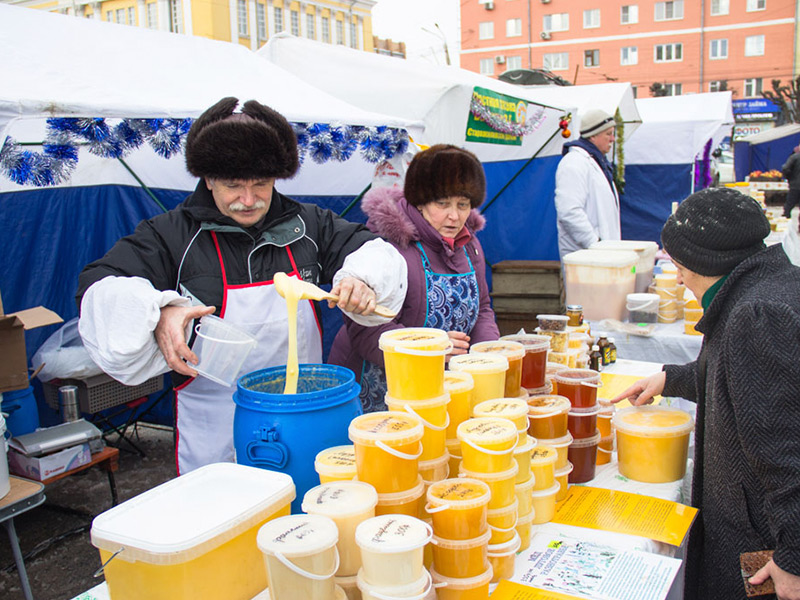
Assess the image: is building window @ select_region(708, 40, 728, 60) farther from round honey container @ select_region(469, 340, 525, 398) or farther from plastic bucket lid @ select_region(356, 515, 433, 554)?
plastic bucket lid @ select_region(356, 515, 433, 554)

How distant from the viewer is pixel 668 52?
42469 mm

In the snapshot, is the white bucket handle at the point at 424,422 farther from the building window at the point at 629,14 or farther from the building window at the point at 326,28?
the building window at the point at 629,14

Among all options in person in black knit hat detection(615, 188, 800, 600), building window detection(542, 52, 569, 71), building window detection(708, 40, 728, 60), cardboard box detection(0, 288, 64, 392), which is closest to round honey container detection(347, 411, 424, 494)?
person in black knit hat detection(615, 188, 800, 600)

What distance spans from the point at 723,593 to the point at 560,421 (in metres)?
0.62

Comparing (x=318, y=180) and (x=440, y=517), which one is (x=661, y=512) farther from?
(x=318, y=180)

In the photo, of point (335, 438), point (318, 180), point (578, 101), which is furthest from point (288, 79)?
point (578, 101)

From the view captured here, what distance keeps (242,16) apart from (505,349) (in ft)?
126

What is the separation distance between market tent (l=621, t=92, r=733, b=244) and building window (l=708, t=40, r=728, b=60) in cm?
3548

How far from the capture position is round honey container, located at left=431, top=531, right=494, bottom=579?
1.22m

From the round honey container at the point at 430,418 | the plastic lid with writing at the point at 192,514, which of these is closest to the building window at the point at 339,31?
the round honey container at the point at 430,418

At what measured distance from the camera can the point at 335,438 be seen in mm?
1546

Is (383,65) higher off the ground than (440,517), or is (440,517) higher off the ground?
(383,65)

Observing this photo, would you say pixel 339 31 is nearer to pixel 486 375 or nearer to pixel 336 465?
pixel 486 375

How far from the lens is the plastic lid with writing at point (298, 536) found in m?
1.02
